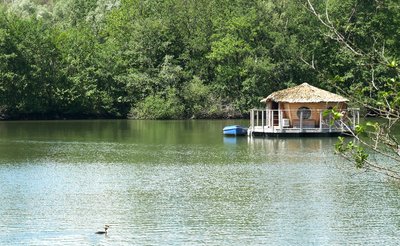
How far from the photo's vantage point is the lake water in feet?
79.4

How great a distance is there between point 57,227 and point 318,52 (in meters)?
59.4

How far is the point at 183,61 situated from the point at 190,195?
5532 centimetres

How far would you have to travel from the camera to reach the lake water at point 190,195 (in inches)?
953

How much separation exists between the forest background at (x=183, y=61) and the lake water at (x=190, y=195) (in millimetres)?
27559

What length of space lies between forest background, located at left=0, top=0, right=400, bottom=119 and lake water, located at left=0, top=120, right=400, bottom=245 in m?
27.6

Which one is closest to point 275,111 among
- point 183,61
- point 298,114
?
point 298,114

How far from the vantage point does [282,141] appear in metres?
55.0

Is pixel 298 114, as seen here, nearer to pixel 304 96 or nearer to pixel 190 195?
pixel 304 96

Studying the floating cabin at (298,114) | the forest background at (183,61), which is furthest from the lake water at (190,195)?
the forest background at (183,61)

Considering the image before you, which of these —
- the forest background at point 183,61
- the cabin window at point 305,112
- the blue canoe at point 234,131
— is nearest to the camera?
the blue canoe at point 234,131

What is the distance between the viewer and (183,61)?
86125mm

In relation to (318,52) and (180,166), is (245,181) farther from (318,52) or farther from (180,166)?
(318,52)

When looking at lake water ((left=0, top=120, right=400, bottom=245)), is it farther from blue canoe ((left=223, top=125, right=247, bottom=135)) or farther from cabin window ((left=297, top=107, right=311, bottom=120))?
cabin window ((left=297, top=107, right=311, bottom=120))

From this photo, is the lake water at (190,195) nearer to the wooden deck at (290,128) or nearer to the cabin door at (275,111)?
the wooden deck at (290,128)
